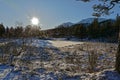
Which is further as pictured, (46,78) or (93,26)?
(93,26)

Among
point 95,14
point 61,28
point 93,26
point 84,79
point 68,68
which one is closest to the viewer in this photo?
point 84,79

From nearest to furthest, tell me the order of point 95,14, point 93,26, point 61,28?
point 95,14 < point 93,26 < point 61,28

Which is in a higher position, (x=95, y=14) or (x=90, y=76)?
(x=95, y=14)

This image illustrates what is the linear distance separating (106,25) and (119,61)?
79.0 m

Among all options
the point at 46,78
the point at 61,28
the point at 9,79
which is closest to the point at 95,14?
the point at 46,78

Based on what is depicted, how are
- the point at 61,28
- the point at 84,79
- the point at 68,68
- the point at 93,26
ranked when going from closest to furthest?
the point at 84,79, the point at 68,68, the point at 93,26, the point at 61,28

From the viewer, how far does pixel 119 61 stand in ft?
32.5

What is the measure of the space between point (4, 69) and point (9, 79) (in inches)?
69.9

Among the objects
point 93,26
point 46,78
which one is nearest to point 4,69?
point 46,78

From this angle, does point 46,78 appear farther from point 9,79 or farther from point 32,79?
point 9,79

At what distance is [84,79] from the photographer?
9.66 m

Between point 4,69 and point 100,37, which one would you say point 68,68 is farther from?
point 100,37

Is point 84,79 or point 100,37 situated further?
point 100,37

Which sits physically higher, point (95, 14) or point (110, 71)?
point (95, 14)
